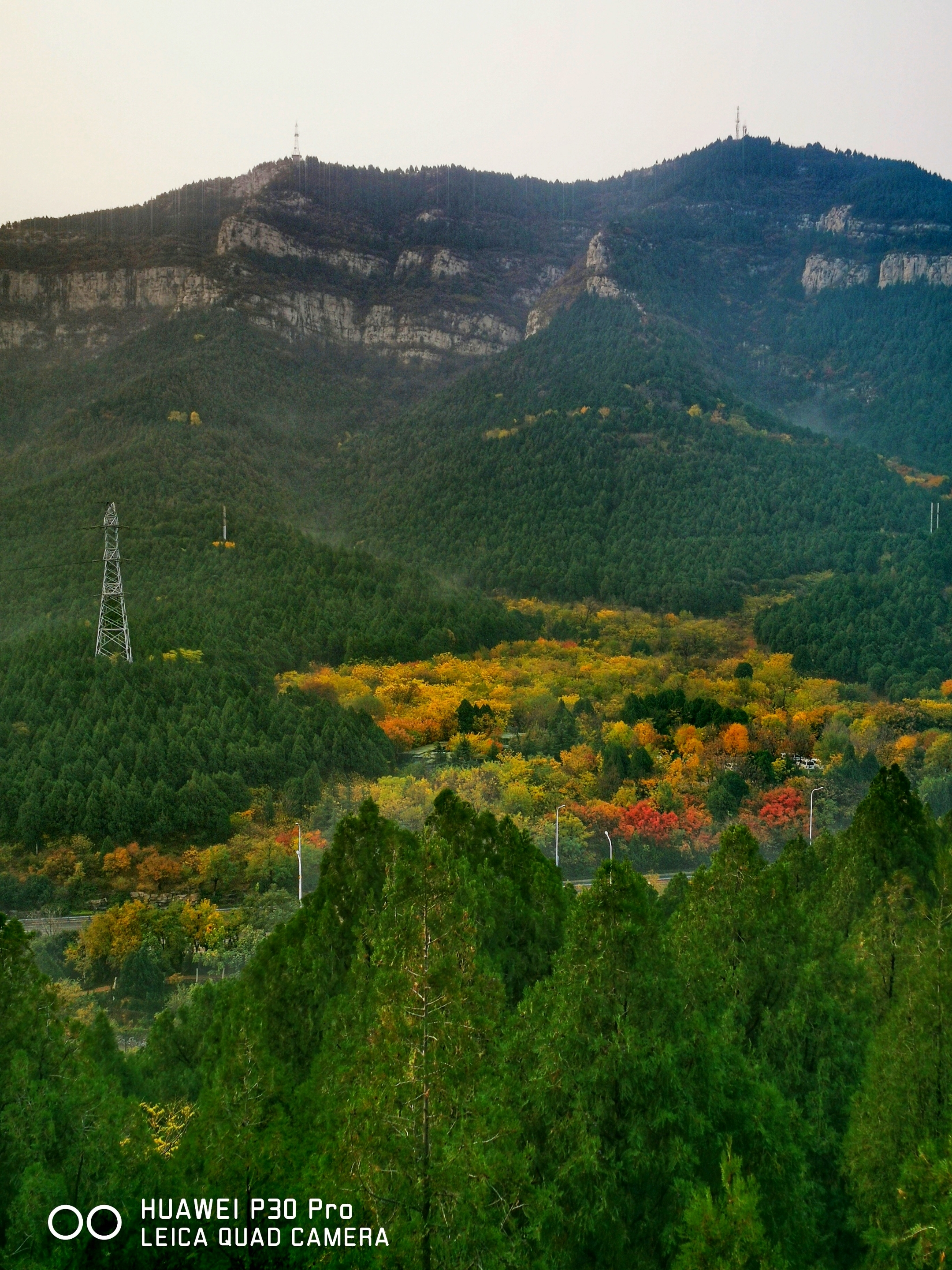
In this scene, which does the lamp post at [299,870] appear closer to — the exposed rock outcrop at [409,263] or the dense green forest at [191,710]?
the dense green forest at [191,710]

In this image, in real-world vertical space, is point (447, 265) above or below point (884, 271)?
above

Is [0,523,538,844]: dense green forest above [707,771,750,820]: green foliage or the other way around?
above

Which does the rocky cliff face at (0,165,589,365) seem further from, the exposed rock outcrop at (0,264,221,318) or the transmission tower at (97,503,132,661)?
the transmission tower at (97,503,132,661)

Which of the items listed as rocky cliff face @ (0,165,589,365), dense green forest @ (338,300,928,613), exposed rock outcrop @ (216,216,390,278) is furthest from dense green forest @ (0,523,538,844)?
exposed rock outcrop @ (216,216,390,278)

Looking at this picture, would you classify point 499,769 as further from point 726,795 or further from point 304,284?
point 304,284

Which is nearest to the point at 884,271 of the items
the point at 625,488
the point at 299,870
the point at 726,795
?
the point at 625,488
